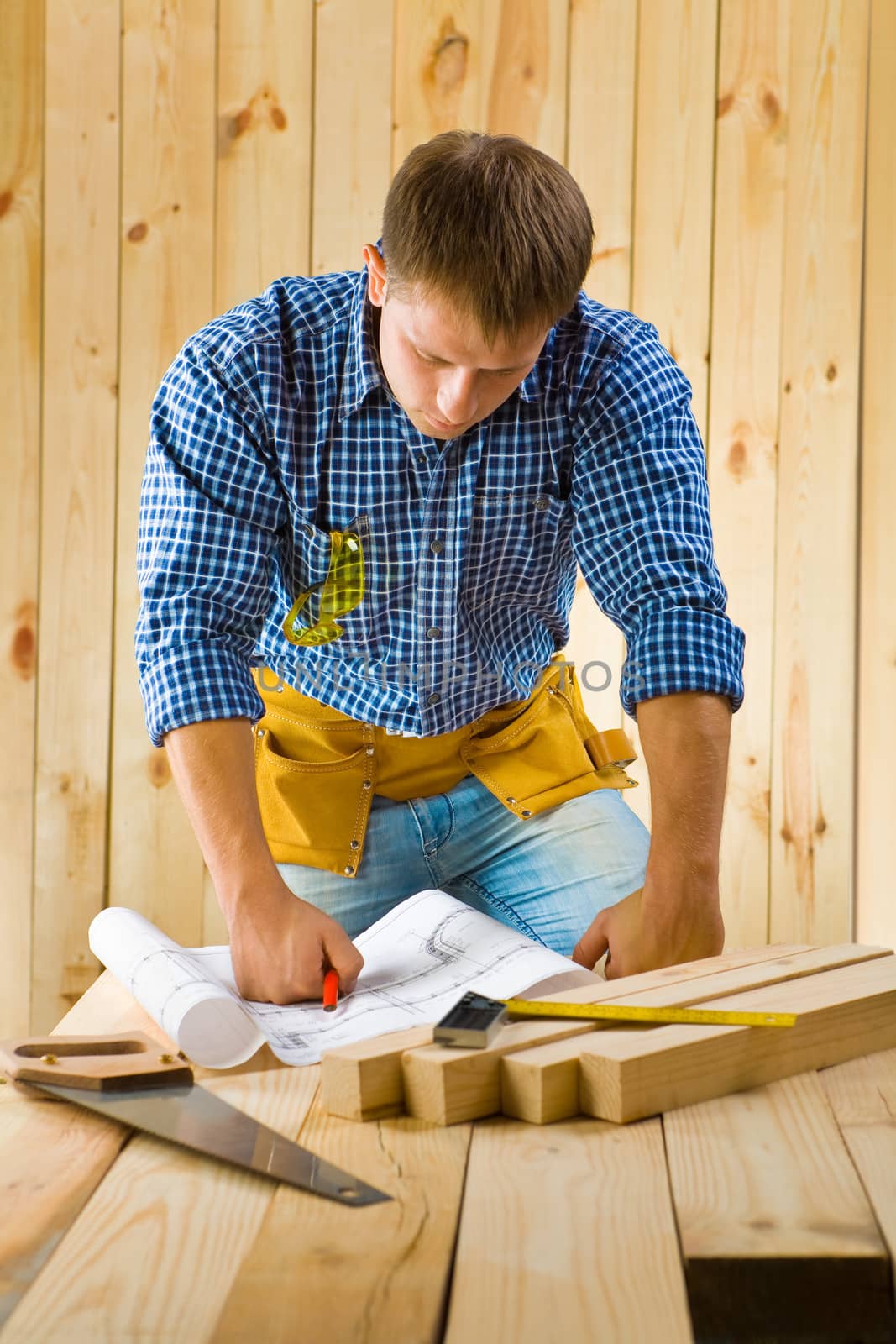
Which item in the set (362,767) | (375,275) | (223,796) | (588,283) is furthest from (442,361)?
(588,283)

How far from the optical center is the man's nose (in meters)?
1.30

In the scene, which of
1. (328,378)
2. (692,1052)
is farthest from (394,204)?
(692,1052)

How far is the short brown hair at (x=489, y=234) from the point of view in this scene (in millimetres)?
1235

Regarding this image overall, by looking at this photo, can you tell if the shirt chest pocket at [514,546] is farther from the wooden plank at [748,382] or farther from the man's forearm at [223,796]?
the wooden plank at [748,382]

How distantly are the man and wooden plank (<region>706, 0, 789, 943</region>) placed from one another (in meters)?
0.65

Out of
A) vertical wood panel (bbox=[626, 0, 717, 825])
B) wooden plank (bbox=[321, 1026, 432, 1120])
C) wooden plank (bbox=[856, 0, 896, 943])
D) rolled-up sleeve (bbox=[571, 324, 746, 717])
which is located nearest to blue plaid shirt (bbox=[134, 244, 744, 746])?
rolled-up sleeve (bbox=[571, 324, 746, 717])

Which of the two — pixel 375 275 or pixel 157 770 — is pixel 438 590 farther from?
pixel 157 770

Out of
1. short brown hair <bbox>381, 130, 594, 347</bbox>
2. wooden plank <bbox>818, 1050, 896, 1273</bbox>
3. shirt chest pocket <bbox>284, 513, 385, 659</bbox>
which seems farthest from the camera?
shirt chest pocket <bbox>284, 513, 385, 659</bbox>

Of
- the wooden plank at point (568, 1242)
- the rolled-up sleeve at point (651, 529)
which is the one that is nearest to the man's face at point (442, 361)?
the rolled-up sleeve at point (651, 529)

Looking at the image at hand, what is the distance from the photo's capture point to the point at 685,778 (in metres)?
1.42

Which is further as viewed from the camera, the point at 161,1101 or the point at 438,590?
the point at 438,590

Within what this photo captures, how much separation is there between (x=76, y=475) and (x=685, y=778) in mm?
1486

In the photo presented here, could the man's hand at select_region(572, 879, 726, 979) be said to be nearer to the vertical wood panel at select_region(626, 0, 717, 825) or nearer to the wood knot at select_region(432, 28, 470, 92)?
the vertical wood panel at select_region(626, 0, 717, 825)

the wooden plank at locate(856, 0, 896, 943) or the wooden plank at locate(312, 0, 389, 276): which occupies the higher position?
the wooden plank at locate(312, 0, 389, 276)
